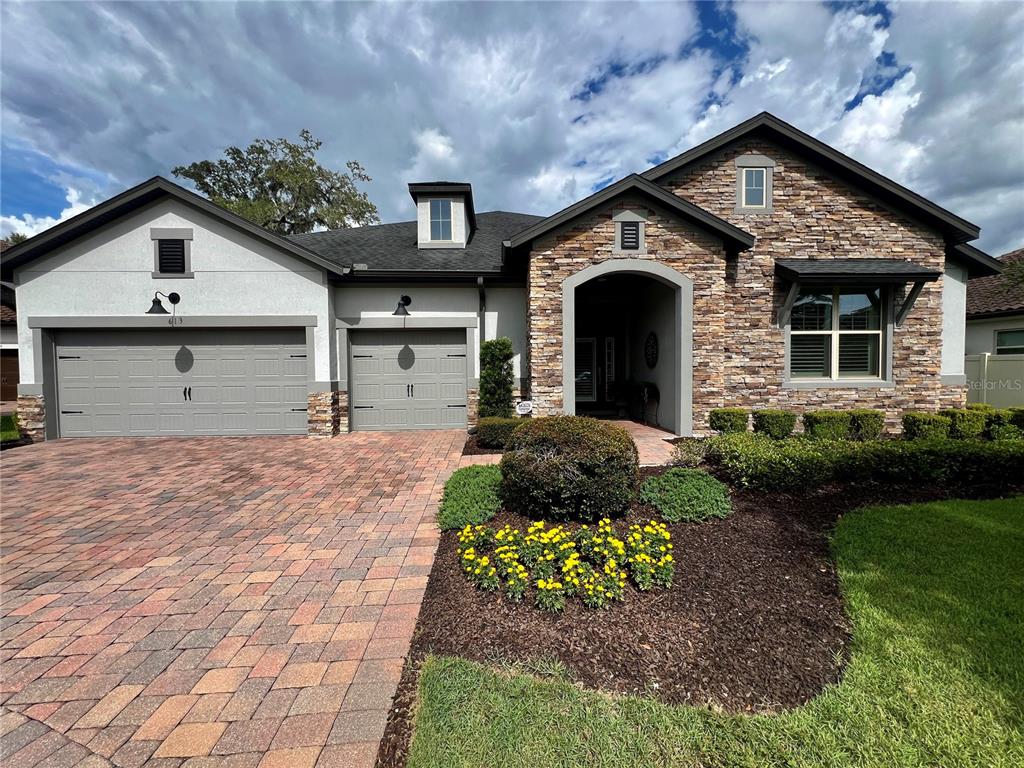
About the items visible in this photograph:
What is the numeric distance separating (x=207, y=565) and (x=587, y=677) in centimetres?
338

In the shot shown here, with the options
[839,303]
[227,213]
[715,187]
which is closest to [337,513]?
[227,213]

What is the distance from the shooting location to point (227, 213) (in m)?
8.45

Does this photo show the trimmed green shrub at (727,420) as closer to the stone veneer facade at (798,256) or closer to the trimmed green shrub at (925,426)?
the stone veneer facade at (798,256)

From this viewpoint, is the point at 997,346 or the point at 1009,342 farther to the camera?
the point at 997,346

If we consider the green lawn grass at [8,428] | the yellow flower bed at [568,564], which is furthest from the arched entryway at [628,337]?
the green lawn grass at [8,428]

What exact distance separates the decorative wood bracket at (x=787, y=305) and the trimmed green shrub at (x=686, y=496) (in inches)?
236

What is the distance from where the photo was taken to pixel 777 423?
823 cm

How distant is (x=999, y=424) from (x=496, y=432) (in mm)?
10192

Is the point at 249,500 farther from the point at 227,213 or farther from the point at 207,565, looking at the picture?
the point at 227,213

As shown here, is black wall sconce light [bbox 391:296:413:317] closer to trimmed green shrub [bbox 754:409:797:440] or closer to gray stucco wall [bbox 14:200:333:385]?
gray stucco wall [bbox 14:200:333:385]

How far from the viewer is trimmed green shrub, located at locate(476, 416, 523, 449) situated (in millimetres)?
7633

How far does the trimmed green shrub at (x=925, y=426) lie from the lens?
25.6 feet

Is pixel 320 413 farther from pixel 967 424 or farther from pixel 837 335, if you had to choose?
pixel 967 424

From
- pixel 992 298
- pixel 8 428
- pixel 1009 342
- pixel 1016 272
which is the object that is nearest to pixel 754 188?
pixel 1016 272
